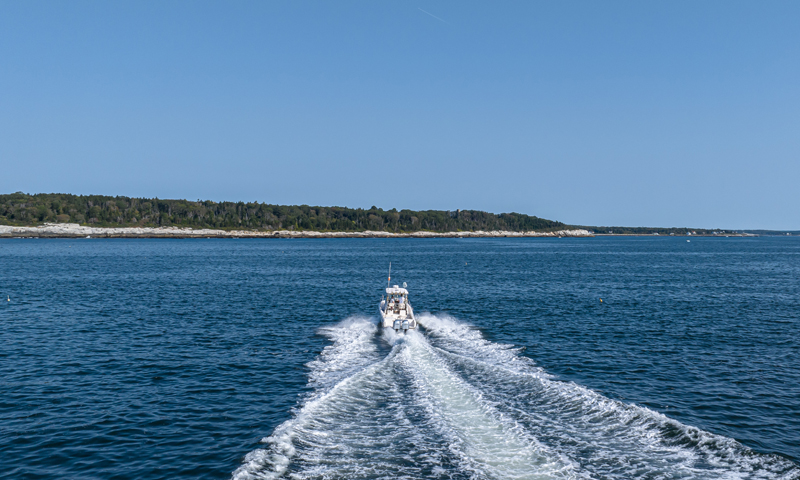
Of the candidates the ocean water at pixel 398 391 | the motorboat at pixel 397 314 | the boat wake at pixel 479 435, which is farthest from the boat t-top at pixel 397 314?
the boat wake at pixel 479 435

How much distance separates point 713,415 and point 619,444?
18.4 ft

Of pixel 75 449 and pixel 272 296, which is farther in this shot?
pixel 272 296

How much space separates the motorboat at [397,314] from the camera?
34.0 meters

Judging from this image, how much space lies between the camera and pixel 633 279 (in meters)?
72.5

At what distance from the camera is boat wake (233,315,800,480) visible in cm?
1402

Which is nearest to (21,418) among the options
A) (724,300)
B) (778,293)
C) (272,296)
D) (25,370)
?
(25,370)

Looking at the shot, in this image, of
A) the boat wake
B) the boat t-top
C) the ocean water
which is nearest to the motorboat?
the boat t-top

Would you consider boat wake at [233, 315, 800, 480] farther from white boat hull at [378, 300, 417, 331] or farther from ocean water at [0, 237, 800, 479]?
white boat hull at [378, 300, 417, 331]

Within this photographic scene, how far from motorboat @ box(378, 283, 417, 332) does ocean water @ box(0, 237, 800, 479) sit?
1.21 metres

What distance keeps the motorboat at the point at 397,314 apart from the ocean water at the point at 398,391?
121 centimetres

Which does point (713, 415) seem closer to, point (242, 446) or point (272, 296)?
point (242, 446)

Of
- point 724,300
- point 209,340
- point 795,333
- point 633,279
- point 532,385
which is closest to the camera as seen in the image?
point 532,385

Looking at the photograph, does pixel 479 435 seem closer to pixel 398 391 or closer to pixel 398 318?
pixel 398 391

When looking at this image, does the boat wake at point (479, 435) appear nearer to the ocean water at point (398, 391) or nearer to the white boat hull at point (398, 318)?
the ocean water at point (398, 391)
